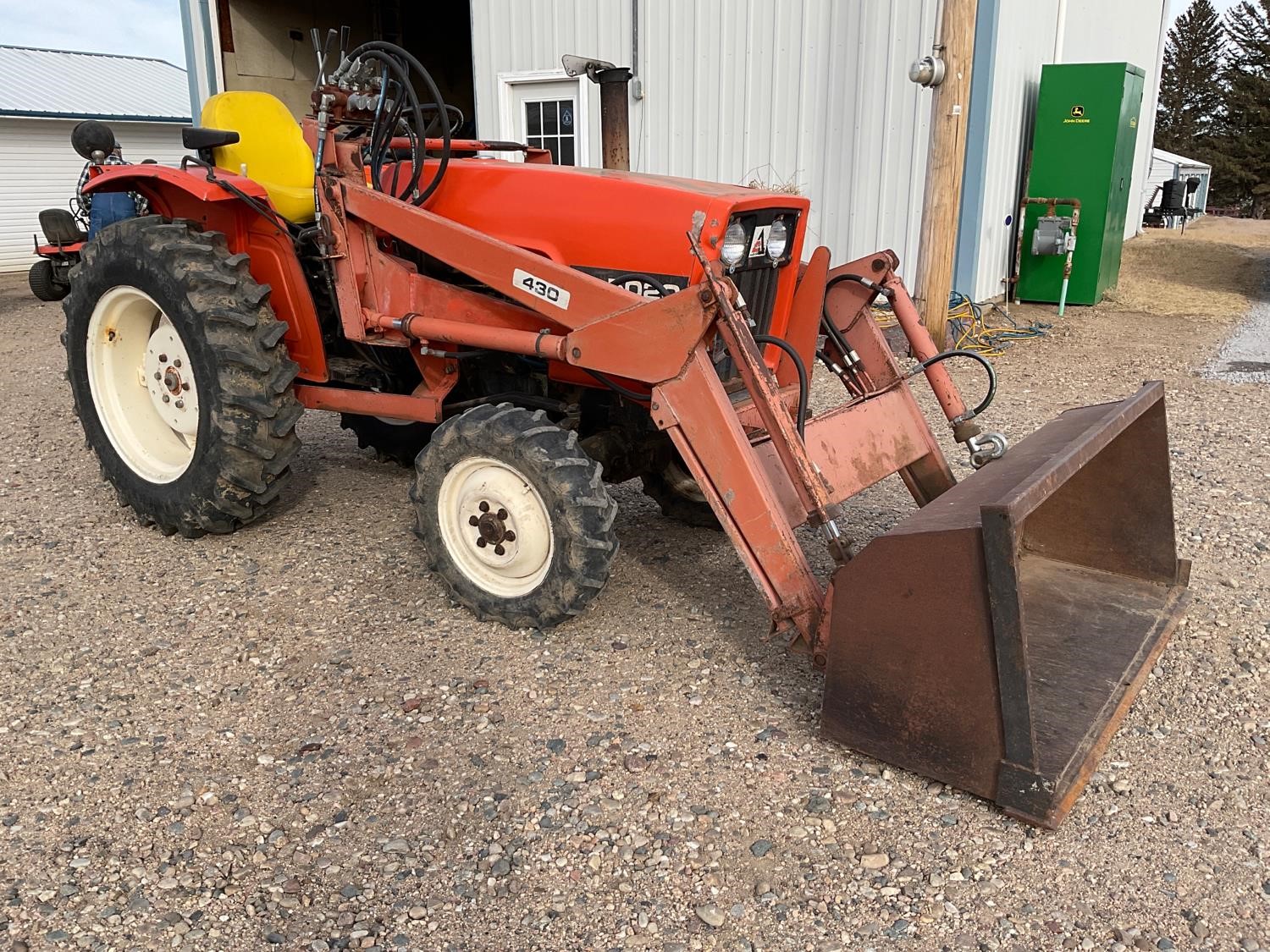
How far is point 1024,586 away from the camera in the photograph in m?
3.26

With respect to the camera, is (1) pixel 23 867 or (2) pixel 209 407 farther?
(2) pixel 209 407

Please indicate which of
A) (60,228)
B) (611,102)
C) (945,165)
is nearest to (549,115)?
(945,165)

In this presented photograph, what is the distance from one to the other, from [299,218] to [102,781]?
7.26 ft

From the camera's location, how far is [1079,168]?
9.22 meters

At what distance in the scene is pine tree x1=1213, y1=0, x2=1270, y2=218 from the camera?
3394 cm

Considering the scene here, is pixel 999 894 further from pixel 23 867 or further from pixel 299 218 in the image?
pixel 299 218

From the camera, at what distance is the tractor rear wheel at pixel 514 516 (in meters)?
3.09

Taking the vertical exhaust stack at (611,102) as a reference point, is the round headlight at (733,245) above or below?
below

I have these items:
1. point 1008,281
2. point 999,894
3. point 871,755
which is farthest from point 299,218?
point 1008,281

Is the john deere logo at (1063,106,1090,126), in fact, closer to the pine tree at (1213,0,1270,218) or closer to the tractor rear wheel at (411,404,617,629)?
the tractor rear wheel at (411,404,617,629)

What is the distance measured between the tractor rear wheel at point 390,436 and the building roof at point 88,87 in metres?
16.5

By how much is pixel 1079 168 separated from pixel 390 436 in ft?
23.4

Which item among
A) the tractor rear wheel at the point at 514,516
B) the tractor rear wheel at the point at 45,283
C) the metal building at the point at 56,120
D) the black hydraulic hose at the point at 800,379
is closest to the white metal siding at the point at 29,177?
the metal building at the point at 56,120

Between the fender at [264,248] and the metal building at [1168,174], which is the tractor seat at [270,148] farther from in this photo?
the metal building at [1168,174]
